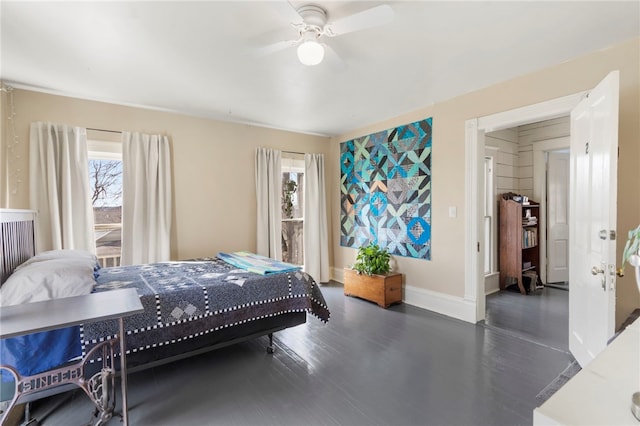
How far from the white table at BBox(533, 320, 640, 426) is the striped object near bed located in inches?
109

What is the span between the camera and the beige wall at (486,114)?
2.31 meters

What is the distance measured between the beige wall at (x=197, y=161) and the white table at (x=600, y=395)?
3.99m

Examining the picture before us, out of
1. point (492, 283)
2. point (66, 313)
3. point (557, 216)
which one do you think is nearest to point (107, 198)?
point (66, 313)

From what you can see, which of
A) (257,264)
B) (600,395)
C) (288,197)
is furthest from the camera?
(288,197)

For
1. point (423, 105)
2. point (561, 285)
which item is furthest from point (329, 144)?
point (561, 285)

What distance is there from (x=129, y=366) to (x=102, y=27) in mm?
2301

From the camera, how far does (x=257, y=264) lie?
10.1 ft

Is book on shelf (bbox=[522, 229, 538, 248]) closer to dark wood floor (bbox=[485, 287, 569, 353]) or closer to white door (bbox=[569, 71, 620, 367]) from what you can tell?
dark wood floor (bbox=[485, 287, 569, 353])

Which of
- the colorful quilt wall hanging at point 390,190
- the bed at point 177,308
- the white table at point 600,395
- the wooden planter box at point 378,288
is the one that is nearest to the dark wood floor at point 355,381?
the bed at point 177,308

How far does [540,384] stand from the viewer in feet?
7.15

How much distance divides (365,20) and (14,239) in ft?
8.93

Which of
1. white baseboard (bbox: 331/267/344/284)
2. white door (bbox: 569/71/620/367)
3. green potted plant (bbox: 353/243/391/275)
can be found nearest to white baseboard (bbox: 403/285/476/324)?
green potted plant (bbox: 353/243/391/275)

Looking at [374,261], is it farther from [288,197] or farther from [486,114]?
[486,114]

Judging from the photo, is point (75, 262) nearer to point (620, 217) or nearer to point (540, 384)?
point (540, 384)
